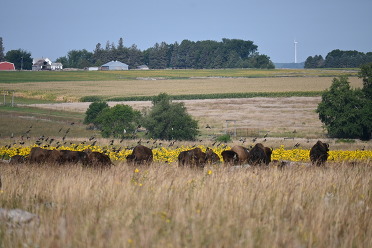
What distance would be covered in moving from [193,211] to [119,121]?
173 ft

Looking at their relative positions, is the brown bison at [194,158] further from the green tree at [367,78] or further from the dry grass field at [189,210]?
the green tree at [367,78]

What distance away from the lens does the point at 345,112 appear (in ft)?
203

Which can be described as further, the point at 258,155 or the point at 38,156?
the point at 258,155

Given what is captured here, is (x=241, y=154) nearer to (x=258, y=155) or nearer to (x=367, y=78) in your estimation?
(x=258, y=155)

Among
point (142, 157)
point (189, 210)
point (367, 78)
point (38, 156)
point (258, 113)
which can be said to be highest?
point (367, 78)

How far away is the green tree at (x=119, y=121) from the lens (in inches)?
2315

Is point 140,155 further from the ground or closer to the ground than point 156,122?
further from the ground

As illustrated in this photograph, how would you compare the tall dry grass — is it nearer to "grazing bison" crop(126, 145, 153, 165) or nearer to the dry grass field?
the dry grass field

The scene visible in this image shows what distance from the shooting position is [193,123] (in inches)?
2248

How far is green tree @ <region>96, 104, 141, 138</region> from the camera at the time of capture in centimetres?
5881

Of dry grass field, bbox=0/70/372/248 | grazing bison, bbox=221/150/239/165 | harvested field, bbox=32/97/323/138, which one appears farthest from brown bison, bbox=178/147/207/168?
harvested field, bbox=32/97/323/138

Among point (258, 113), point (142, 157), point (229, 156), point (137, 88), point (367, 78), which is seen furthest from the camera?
point (137, 88)

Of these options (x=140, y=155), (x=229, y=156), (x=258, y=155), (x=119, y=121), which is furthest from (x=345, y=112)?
(x=140, y=155)

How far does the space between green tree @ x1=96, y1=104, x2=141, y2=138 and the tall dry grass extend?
48.0 meters
